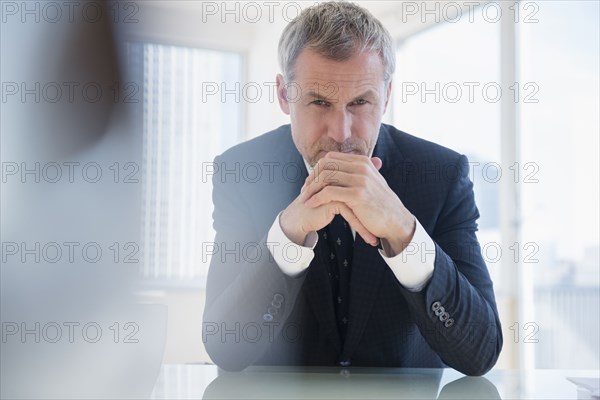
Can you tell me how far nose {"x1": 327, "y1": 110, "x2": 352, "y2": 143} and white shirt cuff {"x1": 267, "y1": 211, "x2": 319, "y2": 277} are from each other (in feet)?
0.83

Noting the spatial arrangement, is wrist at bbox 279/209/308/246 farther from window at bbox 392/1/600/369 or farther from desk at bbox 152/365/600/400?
window at bbox 392/1/600/369

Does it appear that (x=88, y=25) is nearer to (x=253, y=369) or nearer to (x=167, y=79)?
(x=253, y=369)

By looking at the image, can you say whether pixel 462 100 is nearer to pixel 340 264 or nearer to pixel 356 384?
pixel 340 264

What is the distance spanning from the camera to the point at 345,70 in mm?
1267

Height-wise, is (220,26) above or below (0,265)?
above

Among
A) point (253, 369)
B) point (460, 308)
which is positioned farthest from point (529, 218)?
point (253, 369)

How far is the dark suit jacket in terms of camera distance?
1.03m

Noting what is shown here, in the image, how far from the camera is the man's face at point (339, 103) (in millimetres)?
1256

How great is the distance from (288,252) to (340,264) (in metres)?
0.19

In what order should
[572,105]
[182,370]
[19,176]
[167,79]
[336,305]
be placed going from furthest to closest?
[167,79]
[572,105]
[336,305]
[182,370]
[19,176]

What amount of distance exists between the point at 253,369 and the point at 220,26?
83.3 inches

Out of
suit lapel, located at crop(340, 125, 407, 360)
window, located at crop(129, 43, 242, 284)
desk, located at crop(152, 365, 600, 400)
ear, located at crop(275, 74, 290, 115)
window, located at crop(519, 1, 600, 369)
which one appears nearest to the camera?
desk, located at crop(152, 365, 600, 400)

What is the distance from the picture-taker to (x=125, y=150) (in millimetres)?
664

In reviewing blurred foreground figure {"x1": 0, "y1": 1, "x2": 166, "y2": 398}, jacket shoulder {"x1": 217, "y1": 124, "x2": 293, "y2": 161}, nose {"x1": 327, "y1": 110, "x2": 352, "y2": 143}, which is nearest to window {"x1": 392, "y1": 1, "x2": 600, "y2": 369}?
jacket shoulder {"x1": 217, "y1": 124, "x2": 293, "y2": 161}
